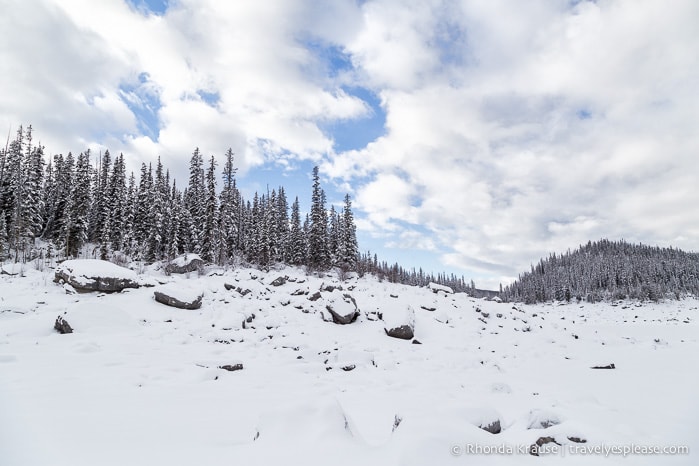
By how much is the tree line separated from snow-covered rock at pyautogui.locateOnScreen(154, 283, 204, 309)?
28216 millimetres

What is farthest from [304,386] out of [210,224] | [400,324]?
[210,224]

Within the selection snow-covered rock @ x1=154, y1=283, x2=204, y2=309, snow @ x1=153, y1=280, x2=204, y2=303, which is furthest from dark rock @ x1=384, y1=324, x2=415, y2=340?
snow @ x1=153, y1=280, x2=204, y2=303

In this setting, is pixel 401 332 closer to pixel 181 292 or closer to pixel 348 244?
pixel 181 292

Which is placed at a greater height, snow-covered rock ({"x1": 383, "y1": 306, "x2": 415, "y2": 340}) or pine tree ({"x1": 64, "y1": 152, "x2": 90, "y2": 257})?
pine tree ({"x1": 64, "y1": 152, "x2": 90, "y2": 257})

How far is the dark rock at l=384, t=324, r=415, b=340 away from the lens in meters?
15.6

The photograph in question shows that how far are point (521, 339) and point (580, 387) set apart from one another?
867 cm

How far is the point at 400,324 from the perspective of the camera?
51.8ft

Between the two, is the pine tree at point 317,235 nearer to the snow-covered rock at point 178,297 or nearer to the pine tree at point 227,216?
the pine tree at point 227,216

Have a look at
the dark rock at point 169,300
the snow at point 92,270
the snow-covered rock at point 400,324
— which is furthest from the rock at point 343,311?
the snow at point 92,270

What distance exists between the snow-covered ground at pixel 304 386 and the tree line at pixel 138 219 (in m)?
27.0

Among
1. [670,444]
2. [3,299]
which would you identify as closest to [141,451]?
[670,444]

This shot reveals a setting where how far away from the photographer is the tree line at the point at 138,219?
39.2 metres

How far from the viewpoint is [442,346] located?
15.1m

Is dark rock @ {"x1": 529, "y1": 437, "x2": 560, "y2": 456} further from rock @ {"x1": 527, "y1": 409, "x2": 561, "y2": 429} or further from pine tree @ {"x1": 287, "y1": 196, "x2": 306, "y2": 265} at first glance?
pine tree @ {"x1": 287, "y1": 196, "x2": 306, "y2": 265}
